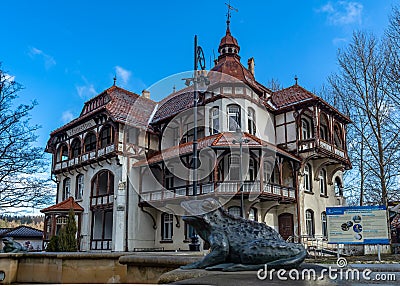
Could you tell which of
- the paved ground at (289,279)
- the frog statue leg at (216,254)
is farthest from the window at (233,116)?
the paved ground at (289,279)

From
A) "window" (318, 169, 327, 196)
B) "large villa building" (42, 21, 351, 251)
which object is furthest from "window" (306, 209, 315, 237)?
"window" (318, 169, 327, 196)

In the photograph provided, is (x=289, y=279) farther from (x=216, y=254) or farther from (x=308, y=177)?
(x=308, y=177)

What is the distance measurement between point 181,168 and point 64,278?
1638 cm

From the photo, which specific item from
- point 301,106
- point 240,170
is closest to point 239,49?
point 301,106

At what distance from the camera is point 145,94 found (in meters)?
36.5

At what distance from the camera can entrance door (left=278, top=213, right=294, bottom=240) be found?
25025 mm

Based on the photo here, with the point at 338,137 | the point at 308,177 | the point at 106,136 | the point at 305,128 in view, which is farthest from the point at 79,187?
the point at 338,137

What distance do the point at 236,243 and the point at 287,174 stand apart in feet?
68.6

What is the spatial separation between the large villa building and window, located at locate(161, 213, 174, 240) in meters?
0.07

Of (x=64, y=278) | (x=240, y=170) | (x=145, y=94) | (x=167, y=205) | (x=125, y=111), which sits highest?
(x=145, y=94)

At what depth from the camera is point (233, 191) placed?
2227 cm

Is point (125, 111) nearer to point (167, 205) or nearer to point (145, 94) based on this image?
point (145, 94)

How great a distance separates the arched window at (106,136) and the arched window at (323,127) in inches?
593

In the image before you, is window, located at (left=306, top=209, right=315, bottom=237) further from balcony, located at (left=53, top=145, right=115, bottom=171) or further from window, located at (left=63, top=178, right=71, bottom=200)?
window, located at (left=63, top=178, right=71, bottom=200)
